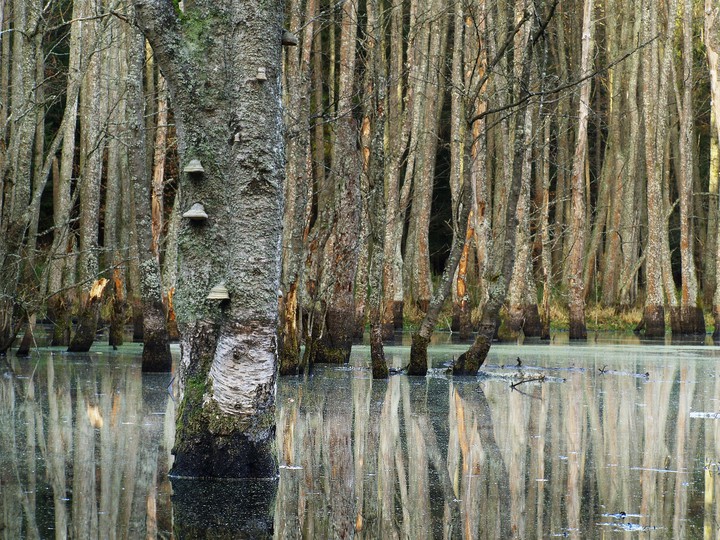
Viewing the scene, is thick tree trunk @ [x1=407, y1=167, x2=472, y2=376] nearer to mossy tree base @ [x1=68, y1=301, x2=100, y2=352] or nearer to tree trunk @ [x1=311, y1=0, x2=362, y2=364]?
tree trunk @ [x1=311, y1=0, x2=362, y2=364]

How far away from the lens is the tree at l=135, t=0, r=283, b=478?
6.71 meters

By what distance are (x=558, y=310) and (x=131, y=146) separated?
19050 mm

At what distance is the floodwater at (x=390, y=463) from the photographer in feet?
18.4

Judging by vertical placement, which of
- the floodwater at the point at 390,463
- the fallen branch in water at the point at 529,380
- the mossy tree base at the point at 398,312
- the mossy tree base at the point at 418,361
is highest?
the mossy tree base at the point at 398,312

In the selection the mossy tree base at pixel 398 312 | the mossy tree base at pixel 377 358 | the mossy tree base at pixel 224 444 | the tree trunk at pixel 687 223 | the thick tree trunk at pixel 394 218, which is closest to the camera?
the mossy tree base at pixel 224 444

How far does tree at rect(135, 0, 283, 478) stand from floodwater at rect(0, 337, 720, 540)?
1.15 ft

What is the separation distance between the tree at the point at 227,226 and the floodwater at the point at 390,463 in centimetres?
35

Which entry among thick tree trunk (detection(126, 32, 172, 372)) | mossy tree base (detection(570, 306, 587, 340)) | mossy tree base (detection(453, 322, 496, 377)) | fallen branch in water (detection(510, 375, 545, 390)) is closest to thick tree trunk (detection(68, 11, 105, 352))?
thick tree trunk (detection(126, 32, 172, 372))

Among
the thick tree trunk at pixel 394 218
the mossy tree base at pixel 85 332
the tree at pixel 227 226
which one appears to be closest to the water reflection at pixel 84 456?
the tree at pixel 227 226

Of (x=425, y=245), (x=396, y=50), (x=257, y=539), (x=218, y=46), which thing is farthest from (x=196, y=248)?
(x=425, y=245)

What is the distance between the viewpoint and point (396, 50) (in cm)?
2394

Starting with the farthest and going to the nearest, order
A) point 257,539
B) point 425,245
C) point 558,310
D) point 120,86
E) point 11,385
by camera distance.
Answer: point 558,310, point 425,245, point 120,86, point 11,385, point 257,539

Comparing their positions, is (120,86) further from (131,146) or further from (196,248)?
(196,248)

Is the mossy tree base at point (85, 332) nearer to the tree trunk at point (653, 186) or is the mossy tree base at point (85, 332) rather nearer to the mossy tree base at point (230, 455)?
the mossy tree base at point (230, 455)
